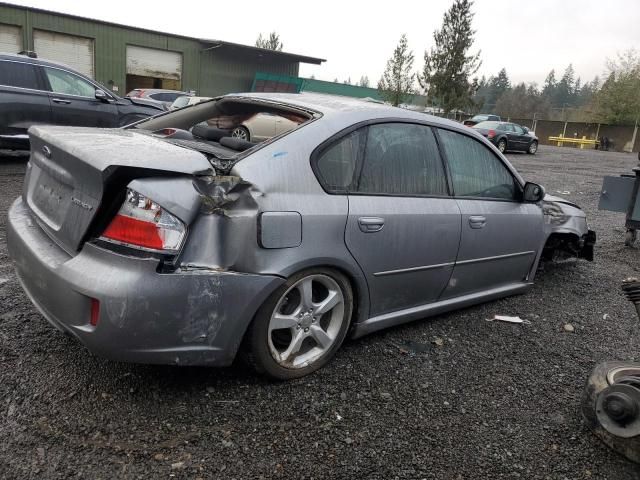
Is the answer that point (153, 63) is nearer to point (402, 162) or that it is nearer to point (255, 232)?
point (402, 162)

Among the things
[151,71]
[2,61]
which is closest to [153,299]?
[2,61]

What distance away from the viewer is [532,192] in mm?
3891

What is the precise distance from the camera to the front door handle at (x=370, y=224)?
275cm

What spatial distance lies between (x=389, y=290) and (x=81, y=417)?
5.68ft

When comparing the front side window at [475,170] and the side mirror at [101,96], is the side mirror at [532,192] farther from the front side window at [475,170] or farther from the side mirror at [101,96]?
the side mirror at [101,96]

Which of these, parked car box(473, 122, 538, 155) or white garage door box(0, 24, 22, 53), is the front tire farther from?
white garage door box(0, 24, 22, 53)

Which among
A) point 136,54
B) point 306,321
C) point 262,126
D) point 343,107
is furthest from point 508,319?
point 136,54

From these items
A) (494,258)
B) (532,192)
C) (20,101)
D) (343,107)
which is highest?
(343,107)

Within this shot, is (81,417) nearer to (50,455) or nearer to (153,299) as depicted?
(50,455)

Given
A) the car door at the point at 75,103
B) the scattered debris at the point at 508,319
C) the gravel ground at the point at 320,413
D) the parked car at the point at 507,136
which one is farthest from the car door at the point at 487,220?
the parked car at the point at 507,136

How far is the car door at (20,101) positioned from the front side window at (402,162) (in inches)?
280

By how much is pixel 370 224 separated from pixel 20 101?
24.5 ft

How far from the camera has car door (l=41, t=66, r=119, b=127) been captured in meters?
8.32

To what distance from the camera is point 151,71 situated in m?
30.4
